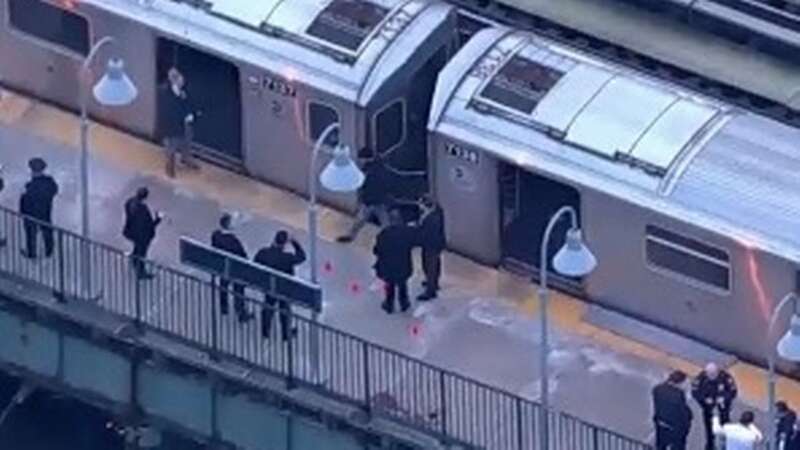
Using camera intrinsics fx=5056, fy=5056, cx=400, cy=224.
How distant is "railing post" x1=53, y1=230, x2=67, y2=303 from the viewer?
71500 mm

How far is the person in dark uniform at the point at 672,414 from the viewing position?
6656 cm

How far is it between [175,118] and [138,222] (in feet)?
14.9

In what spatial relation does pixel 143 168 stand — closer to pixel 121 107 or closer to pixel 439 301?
pixel 121 107

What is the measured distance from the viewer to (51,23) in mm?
76062

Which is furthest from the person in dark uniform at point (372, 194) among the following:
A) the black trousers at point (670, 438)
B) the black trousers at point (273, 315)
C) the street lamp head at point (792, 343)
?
the street lamp head at point (792, 343)

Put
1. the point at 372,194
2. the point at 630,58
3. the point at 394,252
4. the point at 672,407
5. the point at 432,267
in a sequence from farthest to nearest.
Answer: the point at 630,58, the point at 372,194, the point at 432,267, the point at 394,252, the point at 672,407

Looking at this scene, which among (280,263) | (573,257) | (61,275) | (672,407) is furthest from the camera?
(61,275)

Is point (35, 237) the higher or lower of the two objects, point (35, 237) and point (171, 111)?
the lower

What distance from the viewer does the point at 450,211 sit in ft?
238

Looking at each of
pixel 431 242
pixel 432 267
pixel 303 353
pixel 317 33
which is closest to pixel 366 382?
pixel 303 353

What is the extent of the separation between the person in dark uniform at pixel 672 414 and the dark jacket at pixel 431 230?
4715 mm

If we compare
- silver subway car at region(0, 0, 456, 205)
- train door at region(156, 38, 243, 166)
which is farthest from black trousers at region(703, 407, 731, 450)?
train door at region(156, 38, 243, 166)

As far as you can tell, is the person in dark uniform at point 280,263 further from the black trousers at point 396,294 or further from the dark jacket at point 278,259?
the black trousers at point 396,294

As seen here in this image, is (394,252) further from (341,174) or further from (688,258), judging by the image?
(688,258)
